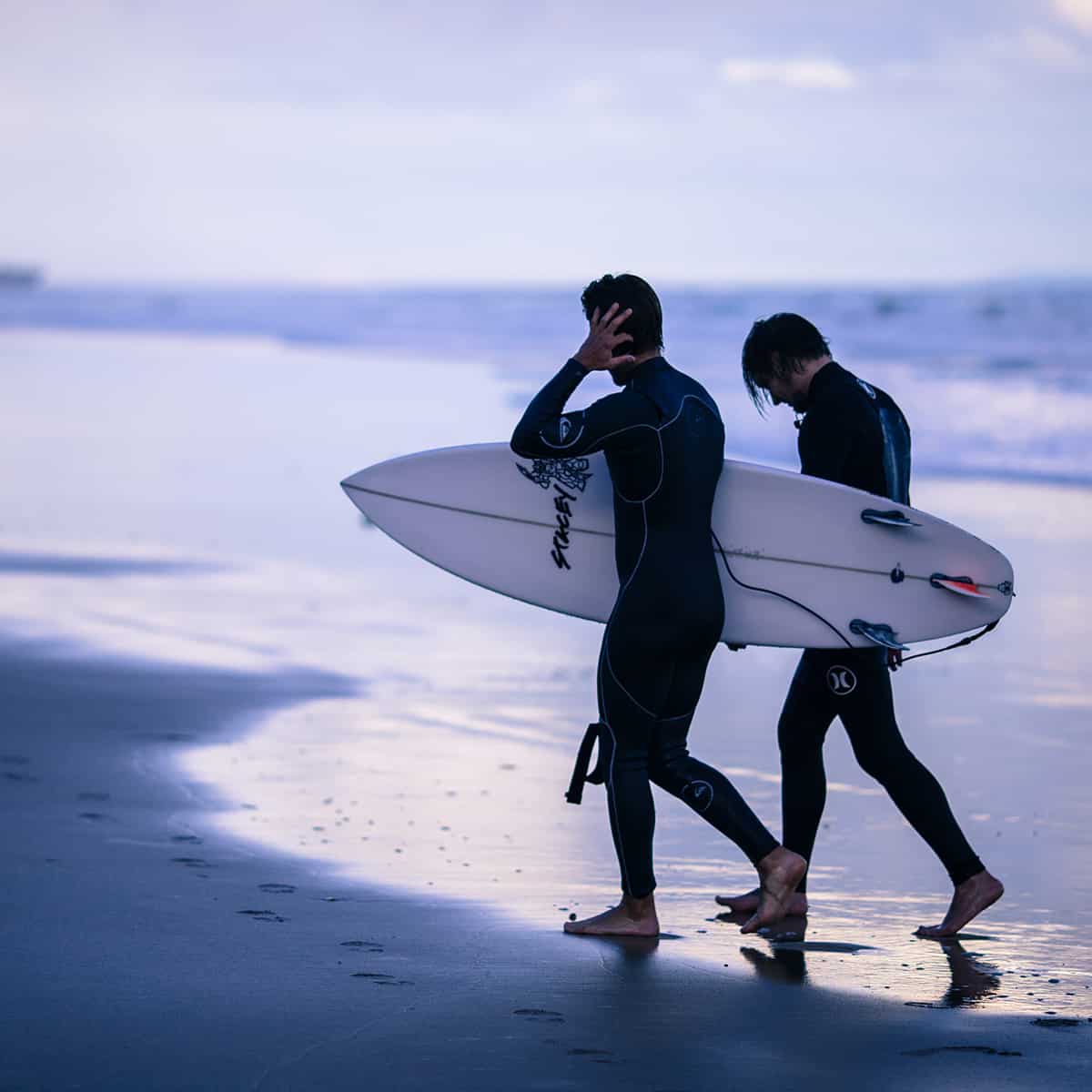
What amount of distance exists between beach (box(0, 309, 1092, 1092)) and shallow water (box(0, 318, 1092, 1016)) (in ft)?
0.07

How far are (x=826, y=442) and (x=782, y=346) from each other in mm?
255

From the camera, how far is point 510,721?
A: 657 cm

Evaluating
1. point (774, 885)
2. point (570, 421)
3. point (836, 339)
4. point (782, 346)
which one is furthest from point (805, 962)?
point (836, 339)

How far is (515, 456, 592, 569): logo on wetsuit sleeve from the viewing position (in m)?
4.83

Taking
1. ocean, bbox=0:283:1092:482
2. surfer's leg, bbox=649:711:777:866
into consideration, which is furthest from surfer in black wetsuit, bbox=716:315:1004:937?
ocean, bbox=0:283:1092:482

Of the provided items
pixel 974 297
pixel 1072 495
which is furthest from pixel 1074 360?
pixel 974 297

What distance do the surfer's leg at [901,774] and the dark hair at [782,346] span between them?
785 mm

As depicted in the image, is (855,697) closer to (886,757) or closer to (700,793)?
(886,757)

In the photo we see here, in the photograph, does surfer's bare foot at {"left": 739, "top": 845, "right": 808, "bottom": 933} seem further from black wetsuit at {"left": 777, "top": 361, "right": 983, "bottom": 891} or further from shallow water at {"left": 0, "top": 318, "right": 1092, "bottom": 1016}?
black wetsuit at {"left": 777, "top": 361, "right": 983, "bottom": 891}

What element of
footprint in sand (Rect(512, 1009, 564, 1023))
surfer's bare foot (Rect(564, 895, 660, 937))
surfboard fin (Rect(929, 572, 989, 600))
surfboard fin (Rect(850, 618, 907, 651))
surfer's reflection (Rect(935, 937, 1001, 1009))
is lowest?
footprint in sand (Rect(512, 1009, 564, 1023))

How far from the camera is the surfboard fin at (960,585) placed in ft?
15.6

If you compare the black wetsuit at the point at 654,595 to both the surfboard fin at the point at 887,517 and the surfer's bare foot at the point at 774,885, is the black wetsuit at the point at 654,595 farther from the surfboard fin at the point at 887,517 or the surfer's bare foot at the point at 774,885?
the surfboard fin at the point at 887,517

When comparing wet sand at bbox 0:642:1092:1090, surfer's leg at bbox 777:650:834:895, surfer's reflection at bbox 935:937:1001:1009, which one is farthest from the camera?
surfer's leg at bbox 777:650:834:895

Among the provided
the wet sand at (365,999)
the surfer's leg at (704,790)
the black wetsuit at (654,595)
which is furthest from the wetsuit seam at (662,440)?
the wet sand at (365,999)
